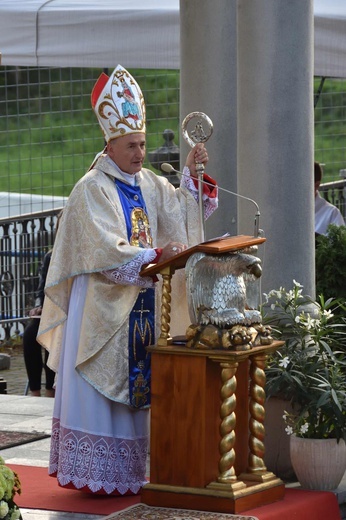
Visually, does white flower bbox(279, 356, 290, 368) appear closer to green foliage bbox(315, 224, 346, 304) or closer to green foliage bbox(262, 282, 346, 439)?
green foliage bbox(262, 282, 346, 439)

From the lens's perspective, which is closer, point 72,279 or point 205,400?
point 205,400

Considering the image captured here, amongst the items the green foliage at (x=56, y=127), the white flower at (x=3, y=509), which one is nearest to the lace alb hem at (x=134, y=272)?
the white flower at (x=3, y=509)

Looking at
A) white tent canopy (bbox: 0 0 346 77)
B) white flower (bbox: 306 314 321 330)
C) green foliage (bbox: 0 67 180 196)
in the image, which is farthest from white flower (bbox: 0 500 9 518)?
green foliage (bbox: 0 67 180 196)

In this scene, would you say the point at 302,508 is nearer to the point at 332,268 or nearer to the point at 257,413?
the point at 257,413

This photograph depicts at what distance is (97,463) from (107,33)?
361 centimetres

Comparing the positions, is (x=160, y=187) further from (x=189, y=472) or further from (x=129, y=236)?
(x=189, y=472)

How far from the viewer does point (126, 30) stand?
893 cm

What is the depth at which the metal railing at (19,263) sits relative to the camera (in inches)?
489

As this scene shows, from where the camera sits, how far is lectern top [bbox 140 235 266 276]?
5.84 meters

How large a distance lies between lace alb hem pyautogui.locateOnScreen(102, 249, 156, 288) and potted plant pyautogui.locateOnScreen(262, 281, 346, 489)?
2.63 feet

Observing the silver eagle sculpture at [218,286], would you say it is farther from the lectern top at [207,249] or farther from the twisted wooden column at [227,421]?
the twisted wooden column at [227,421]

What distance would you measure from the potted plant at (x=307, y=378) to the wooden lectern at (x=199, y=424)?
343 mm

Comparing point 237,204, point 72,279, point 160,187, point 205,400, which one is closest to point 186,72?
point 237,204

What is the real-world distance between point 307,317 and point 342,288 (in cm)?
140
